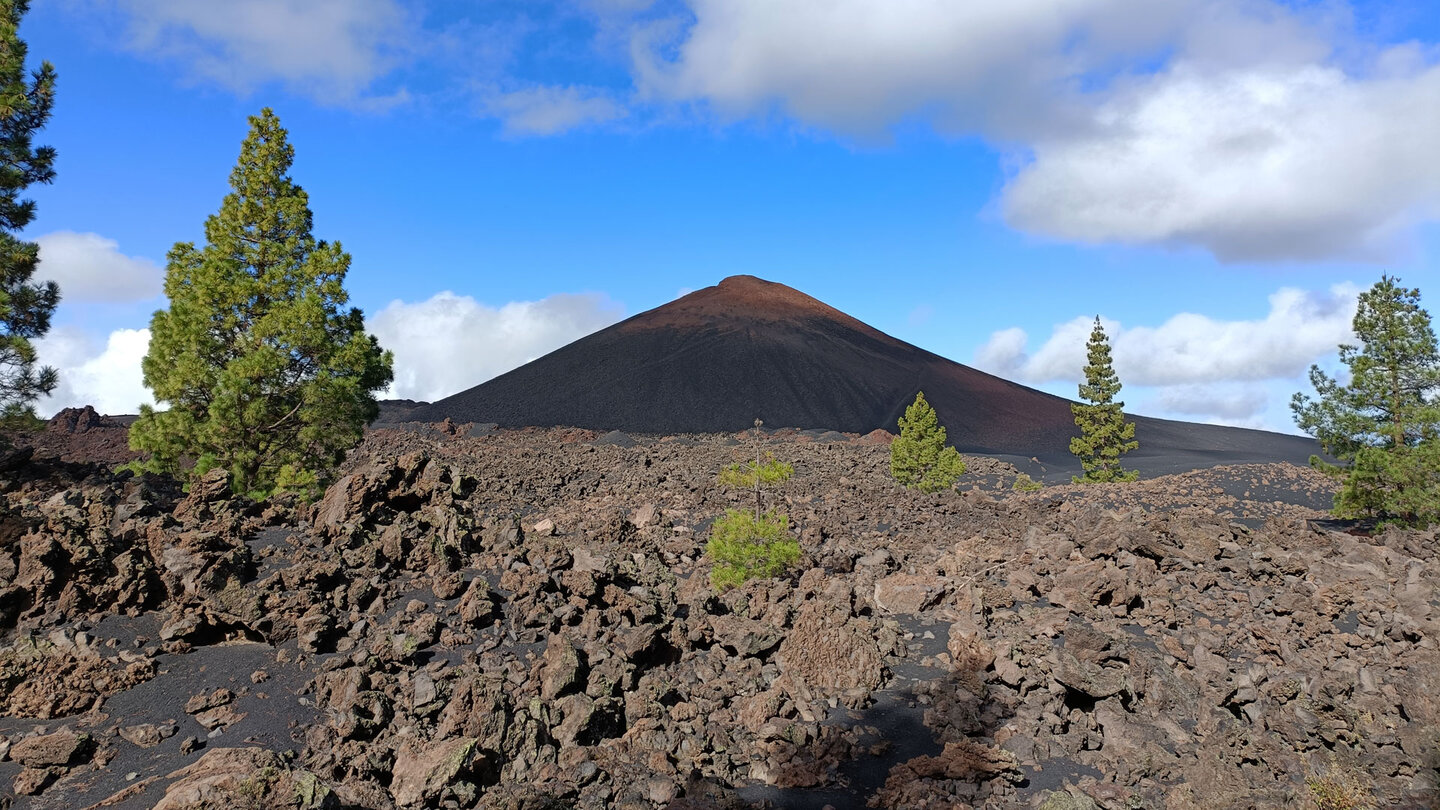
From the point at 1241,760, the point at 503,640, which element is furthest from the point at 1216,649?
the point at 503,640

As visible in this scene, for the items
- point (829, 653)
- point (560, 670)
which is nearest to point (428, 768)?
point (560, 670)

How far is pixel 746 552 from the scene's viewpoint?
16.4 meters

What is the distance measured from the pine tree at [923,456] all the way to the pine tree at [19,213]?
2659cm

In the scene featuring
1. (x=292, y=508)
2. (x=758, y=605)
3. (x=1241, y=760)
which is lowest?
(x=1241, y=760)

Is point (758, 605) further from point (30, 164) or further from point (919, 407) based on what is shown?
point (919, 407)

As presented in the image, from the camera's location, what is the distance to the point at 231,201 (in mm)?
19906

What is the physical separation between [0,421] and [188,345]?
383cm

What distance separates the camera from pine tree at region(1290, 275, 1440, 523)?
2414 cm

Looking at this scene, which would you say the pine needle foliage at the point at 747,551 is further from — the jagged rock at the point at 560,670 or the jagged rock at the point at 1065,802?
the jagged rock at the point at 1065,802

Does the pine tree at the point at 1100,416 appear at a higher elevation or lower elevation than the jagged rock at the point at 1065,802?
higher

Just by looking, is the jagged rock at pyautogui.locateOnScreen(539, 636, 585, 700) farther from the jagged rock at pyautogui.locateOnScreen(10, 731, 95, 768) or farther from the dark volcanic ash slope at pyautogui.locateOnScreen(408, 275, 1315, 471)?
the dark volcanic ash slope at pyautogui.locateOnScreen(408, 275, 1315, 471)

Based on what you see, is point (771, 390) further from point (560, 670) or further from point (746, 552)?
point (560, 670)

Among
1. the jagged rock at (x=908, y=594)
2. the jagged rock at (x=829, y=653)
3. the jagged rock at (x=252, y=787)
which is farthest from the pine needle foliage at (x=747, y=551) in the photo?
the jagged rock at (x=252, y=787)

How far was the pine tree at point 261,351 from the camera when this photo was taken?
18109 millimetres
